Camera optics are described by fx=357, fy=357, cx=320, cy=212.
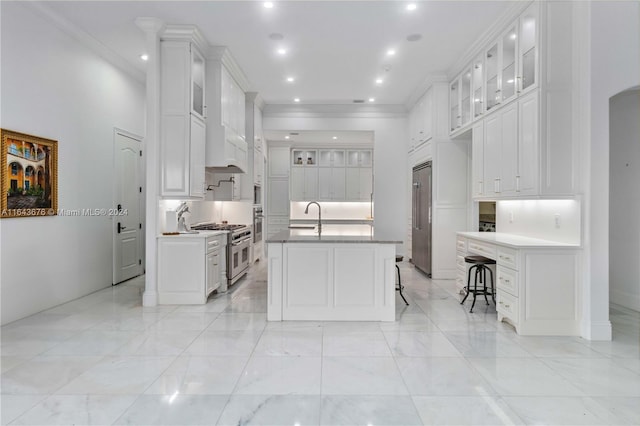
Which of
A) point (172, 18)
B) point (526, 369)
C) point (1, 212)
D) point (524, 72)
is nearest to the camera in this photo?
point (526, 369)

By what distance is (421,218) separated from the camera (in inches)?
257

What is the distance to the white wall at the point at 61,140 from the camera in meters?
3.62

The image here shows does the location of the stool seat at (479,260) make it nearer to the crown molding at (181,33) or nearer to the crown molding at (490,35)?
the crown molding at (490,35)

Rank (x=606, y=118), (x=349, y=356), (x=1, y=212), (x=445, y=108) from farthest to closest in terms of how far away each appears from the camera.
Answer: (x=445, y=108), (x=1, y=212), (x=606, y=118), (x=349, y=356)

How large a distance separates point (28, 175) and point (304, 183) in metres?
7.13

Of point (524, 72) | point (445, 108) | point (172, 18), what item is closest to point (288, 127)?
point (445, 108)

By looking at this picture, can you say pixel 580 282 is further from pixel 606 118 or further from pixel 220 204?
pixel 220 204

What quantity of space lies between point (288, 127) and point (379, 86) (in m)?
2.32

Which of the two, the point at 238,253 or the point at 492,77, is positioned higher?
the point at 492,77

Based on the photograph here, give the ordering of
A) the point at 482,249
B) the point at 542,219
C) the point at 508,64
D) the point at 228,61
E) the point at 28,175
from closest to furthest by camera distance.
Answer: the point at 28,175 → the point at 542,219 → the point at 508,64 → the point at 482,249 → the point at 228,61

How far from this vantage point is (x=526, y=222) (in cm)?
425

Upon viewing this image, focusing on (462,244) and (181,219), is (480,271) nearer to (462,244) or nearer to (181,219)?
(462,244)

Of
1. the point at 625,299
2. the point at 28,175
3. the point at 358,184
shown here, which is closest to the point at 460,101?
the point at 625,299

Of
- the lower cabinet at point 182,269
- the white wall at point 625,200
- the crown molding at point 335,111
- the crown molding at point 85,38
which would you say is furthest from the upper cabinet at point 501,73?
the crown molding at point 85,38
